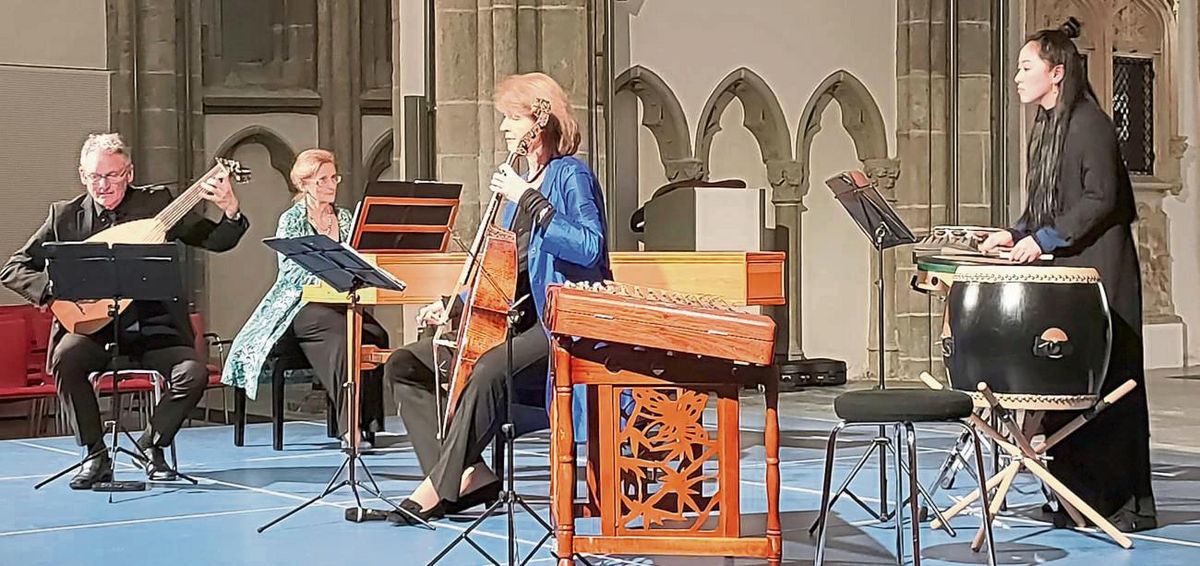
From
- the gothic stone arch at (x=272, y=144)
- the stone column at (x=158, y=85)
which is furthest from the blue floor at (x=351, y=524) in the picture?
the gothic stone arch at (x=272, y=144)

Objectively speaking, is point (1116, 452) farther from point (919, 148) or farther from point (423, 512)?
point (919, 148)

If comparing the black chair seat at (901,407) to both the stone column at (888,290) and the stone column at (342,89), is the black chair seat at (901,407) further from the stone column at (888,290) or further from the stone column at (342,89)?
the stone column at (342,89)

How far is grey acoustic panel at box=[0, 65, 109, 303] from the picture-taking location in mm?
13102

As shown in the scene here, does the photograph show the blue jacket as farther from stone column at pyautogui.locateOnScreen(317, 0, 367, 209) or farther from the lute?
stone column at pyautogui.locateOnScreen(317, 0, 367, 209)

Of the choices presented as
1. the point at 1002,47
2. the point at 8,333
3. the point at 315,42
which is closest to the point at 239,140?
the point at 315,42

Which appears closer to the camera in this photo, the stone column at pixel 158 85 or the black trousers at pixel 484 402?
the black trousers at pixel 484 402

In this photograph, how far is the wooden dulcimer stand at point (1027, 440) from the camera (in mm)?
5961

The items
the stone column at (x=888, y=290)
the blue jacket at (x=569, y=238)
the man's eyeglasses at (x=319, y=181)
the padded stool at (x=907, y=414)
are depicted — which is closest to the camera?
the padded stool at (x=907, y=414)

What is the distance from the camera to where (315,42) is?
15891mm

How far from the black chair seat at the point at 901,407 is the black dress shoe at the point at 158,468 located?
3765 mm

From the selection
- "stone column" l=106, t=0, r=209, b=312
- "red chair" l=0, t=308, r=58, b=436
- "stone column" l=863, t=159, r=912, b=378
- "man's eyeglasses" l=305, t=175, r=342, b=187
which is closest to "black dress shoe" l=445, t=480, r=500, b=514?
"man's eyeglasses" l=305, t=175, r=342, b=187

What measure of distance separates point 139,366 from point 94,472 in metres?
0.50

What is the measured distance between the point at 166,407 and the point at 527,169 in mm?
2649

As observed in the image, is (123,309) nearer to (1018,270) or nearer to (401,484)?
(401,484)
